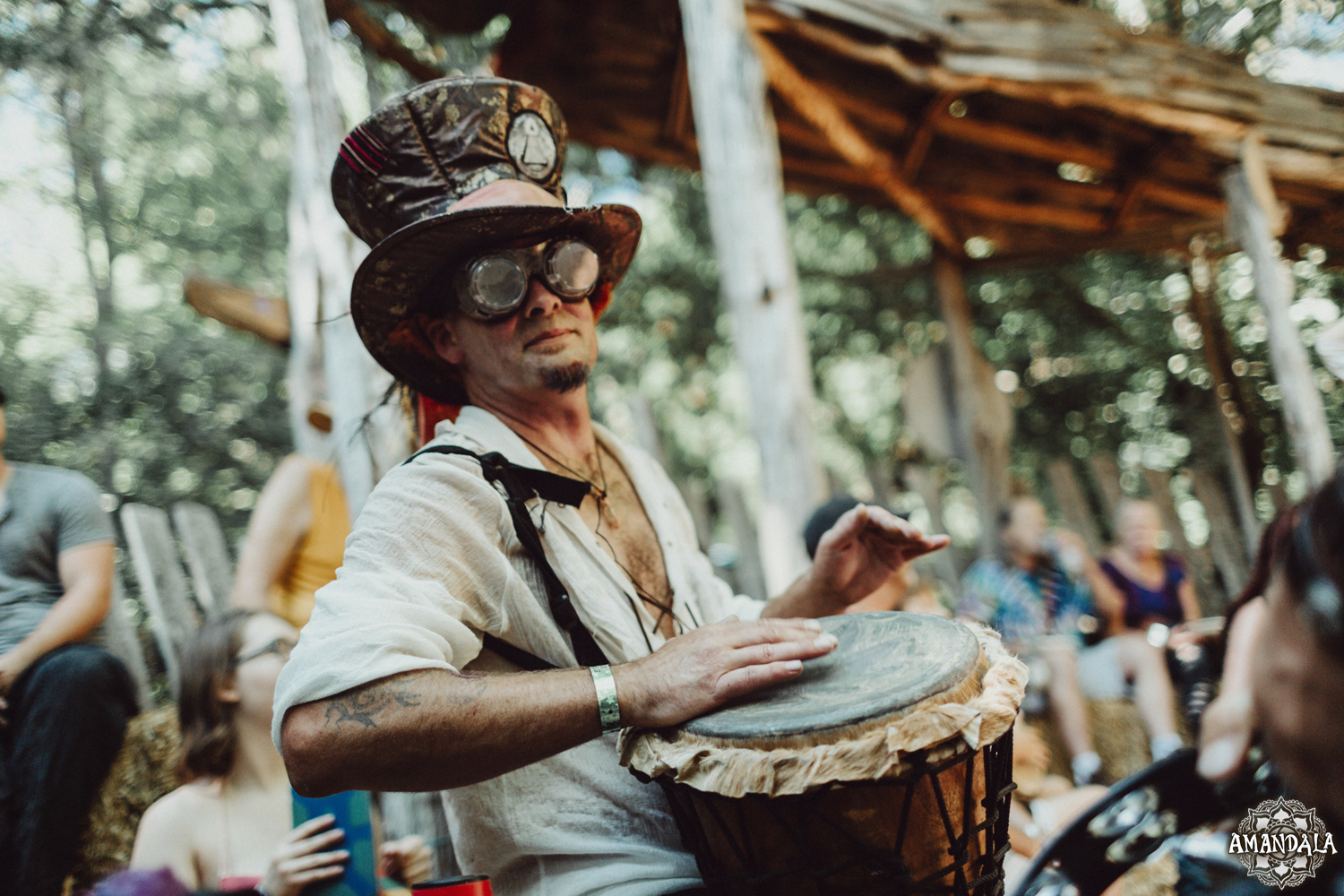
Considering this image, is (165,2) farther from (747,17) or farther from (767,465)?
(767,465)

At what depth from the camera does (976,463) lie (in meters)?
6.88

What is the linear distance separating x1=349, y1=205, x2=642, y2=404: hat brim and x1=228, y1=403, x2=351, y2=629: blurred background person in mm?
1556

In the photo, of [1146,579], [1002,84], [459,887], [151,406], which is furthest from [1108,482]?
[151,406]

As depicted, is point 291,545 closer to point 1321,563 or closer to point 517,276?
point 517,276

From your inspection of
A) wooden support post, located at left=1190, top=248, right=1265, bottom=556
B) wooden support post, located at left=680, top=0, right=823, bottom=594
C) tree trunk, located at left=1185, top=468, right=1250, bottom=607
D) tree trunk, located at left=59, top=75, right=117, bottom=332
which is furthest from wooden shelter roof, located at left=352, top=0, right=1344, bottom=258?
tree trunk, located at left=59, top=75, right=117, bottom=332

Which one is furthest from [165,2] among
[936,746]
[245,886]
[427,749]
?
[936,746]

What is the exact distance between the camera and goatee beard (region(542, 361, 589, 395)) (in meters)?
1.77

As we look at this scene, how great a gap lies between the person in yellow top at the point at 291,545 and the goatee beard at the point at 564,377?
186cm

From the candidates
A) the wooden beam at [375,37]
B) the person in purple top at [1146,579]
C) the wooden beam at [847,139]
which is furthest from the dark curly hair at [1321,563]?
the person in purple top at [1146,579]

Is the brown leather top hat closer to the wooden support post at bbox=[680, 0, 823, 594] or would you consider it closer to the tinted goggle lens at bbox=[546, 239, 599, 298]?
the tinted goggle lens at bbox=[546, 239, 599, 298]

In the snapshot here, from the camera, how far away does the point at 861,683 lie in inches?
50.0

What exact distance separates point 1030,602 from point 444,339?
4.76 m

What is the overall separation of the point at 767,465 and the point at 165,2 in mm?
4812

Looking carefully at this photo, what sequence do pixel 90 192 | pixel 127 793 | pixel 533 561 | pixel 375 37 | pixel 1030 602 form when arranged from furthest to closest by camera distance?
pixel 90 192
pixel 1030 602
pixel 375 37
pixel 127 793
pixel 533 561
